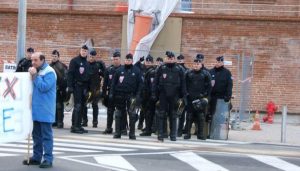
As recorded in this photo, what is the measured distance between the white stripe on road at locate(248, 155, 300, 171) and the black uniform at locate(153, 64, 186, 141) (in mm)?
2395

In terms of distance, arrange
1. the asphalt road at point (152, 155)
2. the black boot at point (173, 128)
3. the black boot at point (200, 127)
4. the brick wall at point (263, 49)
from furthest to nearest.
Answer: the brick wall at point (263, 49), the black boot at point (200, 127), the black boot at point (173, 128), the asphalt road at point (152, 155)

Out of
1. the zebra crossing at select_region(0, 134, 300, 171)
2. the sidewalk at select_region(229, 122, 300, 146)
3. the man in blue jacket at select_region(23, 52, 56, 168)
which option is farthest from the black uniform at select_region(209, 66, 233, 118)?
the man in blue jacket at select_region(23, 52, 56, 168)

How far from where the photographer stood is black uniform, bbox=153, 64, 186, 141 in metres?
16.8

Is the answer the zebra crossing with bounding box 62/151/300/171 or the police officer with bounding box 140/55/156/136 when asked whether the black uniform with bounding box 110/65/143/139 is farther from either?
the zebra crossing with bounding box 62/151/300/171

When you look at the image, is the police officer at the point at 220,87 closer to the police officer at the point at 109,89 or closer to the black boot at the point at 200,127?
the black boot at the point at 200,127

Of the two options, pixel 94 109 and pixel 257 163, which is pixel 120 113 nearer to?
pixel 94 109

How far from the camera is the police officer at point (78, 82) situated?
17828mm

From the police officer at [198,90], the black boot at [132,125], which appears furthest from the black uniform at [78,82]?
the police officer at [198,90]

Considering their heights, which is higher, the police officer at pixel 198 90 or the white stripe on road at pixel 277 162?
the police officer at pixel 198 90

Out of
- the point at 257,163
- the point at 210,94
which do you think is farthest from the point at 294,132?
the point at 257,163

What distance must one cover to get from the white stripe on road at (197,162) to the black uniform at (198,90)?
9.13ft

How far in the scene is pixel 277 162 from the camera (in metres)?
14.6

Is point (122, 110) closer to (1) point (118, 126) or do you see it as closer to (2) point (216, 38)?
(1) point (118, 126)

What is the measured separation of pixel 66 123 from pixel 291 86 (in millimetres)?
8603
